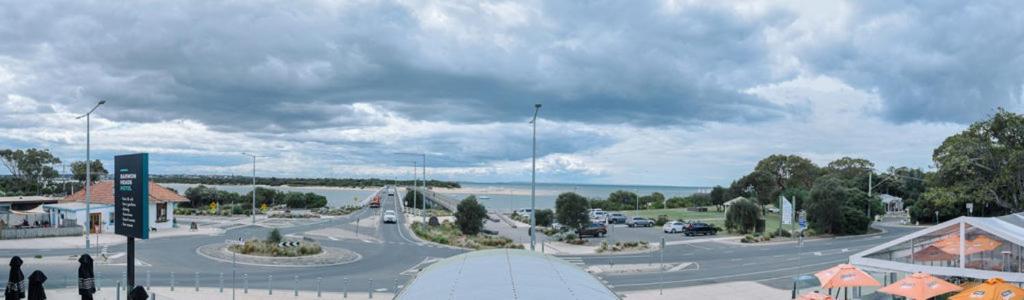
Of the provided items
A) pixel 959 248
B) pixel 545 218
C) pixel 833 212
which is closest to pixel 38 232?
pixel 545 218

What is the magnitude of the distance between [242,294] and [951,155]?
41527 mm

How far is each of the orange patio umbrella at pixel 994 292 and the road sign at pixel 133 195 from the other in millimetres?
19580

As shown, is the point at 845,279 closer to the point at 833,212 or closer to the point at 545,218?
the point at 833,212

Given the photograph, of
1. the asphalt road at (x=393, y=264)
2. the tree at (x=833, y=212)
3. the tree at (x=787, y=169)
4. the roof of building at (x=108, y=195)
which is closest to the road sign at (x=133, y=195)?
the asphalt road at (x=393, y=264)

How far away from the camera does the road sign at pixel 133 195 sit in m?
16.4

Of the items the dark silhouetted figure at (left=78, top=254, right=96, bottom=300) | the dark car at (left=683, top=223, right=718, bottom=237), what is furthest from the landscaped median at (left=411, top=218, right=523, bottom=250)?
the dark silhouetted figure at (left=78, top=254, right=96, bottom=300)

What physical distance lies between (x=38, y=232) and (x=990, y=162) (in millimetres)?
60588

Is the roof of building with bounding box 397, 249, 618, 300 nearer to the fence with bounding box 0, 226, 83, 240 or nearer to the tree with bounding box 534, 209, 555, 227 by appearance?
the fence with bounding box 0, 226, 83, 240

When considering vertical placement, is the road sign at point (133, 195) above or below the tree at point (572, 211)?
above

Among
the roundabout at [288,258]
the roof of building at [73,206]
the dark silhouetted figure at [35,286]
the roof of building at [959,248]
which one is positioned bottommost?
the roundabout at [288,258]

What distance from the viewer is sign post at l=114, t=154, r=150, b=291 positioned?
645 inches

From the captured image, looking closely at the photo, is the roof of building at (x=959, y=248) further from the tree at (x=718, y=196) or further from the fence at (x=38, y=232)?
the tree at (x=718, y=196)

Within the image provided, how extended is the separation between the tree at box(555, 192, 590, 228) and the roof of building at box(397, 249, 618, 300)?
41436 mm

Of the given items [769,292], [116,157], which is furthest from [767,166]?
[116,157]
